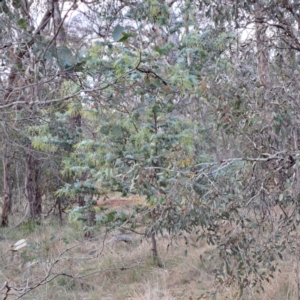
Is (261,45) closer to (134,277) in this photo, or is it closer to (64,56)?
(64,56)

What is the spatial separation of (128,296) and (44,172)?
16.5ft

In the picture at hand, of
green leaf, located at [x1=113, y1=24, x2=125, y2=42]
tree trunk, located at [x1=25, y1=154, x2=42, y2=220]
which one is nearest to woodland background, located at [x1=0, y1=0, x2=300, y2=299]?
green leaf, located at [x1=113, y1=24, x2=125, y2=42]

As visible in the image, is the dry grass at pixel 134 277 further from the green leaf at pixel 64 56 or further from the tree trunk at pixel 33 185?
the tree trunk at pixel 33 185

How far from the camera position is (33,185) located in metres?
8.97

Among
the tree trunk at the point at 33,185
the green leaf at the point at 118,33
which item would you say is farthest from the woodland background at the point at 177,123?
the tree trunk at the point at 33,185

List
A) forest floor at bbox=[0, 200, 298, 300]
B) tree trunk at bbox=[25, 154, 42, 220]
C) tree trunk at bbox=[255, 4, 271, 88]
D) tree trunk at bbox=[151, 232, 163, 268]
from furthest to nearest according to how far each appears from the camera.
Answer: tree trunk at bbox=[25, 154, 42, 220], tree trunk at bbox=[151, 232, 163, 268], forest floor at bbox=[0, 200, 298, 300], tree trunk at bbox=[255, 4, 271, 88]

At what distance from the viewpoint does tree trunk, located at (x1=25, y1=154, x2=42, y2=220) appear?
8.81 meters

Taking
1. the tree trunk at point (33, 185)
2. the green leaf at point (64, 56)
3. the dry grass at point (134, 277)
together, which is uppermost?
the green leaf at point (64, 56)

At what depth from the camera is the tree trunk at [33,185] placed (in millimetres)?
8812

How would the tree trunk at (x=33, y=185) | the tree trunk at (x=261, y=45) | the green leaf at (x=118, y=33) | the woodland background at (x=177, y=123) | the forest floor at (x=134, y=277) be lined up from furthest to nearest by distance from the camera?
1. the tree trunk at (x=33, y=185)
2. the forest floor at (x=134, y=277)
3. the tree trunk at (x=261, y=45)
4. the woodland background at (x=177, y=123)
5. the green leaf at (x=118, y=33)

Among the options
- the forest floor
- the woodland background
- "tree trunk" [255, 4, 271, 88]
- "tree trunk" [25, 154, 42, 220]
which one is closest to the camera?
the woodland background

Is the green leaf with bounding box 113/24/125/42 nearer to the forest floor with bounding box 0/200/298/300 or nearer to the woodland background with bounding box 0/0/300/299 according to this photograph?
the woodland background with bounding box 0/0/300/299

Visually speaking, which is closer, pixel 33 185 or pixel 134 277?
pixel 134 277

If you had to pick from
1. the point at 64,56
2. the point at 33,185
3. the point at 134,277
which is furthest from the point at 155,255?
the point at 33,185
